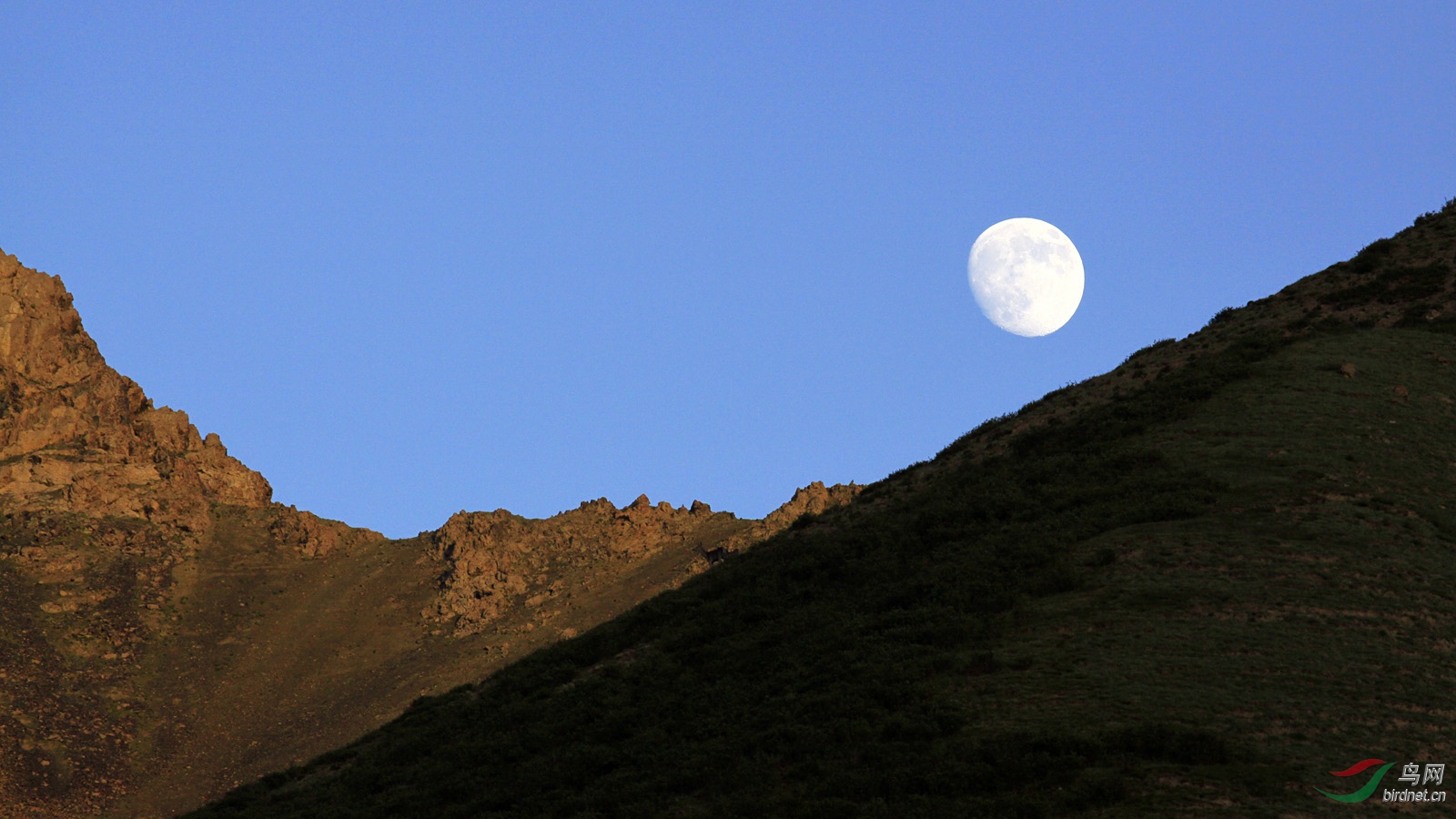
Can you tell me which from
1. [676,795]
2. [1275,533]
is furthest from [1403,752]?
[676,795]

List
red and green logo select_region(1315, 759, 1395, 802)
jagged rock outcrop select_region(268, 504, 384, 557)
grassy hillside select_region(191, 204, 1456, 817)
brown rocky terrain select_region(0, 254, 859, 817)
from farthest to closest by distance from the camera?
jagged rock outcrop select_region(268, 504, 384, 557)
brown rocky terrain select_region(0, 254, 859, 817)
grassy hillside select_region(191, 204, 1456, 817)
red and green logo select_region(1315, 759, 1395, 802)

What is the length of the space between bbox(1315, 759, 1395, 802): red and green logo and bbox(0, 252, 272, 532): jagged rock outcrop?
5240 inches

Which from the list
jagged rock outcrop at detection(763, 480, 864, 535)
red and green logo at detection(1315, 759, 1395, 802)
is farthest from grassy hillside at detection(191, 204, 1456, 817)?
jagged rock outcrop at detection(763, 480, 864, 535)

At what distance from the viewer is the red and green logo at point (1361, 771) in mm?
23797

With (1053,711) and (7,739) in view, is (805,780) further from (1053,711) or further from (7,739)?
(7,739)

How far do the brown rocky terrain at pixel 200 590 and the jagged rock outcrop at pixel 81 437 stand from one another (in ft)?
0.77

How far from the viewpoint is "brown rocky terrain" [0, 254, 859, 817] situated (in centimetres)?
10319

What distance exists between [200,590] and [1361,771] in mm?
126143

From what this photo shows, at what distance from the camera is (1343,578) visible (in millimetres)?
34875

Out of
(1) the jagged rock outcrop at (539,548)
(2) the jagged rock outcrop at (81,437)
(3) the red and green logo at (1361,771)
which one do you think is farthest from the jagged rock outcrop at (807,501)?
(3) the red and green logo at (1361,771)

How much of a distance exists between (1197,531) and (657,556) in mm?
101916

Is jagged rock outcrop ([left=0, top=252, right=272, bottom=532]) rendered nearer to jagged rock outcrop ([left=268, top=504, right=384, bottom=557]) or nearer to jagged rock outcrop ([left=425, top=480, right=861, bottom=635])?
jagged rock outcrop ([left=268, top=504, right=384, bottom=557])

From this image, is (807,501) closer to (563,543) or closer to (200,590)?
(563,543)

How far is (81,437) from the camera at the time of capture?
5315 inches
